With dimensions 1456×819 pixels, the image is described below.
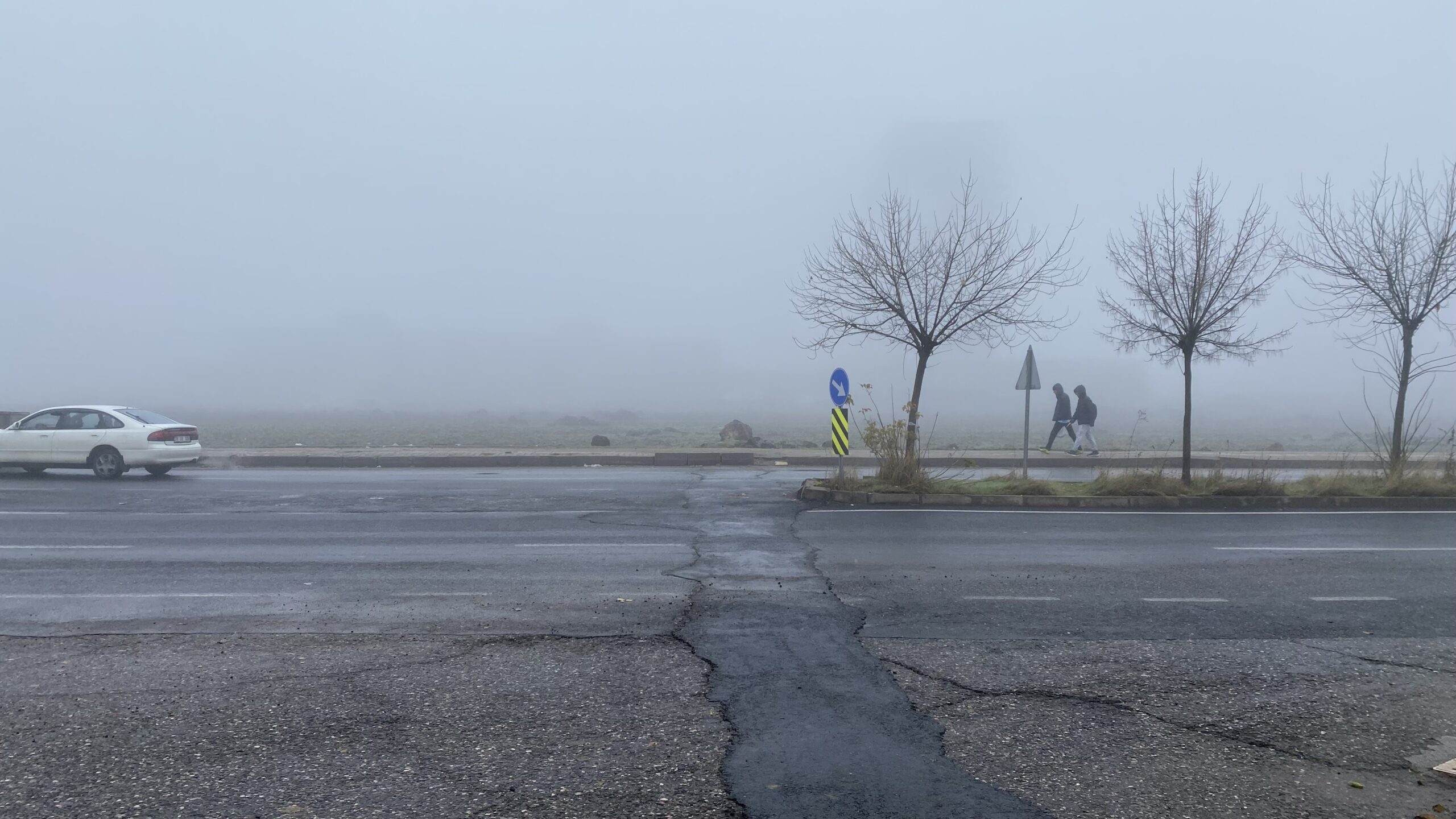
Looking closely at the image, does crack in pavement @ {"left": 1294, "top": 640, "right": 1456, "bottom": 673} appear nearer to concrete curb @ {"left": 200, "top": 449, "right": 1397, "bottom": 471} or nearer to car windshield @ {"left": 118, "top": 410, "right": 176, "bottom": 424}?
concrete curb @ {"left": 200, "top": 449, "right": 1397, "bottom": 471}

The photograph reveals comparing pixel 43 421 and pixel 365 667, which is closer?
pixel 365 667

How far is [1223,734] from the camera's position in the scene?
17.9 feet

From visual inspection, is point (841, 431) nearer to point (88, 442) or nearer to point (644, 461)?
point (644, 461)

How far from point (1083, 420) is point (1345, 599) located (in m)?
17.3

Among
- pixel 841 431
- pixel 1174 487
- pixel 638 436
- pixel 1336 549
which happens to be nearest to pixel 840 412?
pixel 841 431

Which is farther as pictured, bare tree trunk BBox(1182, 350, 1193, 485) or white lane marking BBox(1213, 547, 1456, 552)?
bare tree trunk BBox(1182, 350, 1193, 485)

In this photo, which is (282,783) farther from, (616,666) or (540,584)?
(540,584)

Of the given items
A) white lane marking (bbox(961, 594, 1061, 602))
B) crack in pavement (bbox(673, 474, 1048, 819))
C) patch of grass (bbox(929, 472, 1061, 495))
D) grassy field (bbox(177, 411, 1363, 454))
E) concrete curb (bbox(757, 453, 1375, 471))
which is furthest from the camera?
grassy field (bbox(177, 411, 1363, 454))

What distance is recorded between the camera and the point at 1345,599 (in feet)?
29.4

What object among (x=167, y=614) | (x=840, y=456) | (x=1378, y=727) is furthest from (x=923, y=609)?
(x=840, y=456)

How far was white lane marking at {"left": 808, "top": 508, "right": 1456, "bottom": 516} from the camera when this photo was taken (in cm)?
1527

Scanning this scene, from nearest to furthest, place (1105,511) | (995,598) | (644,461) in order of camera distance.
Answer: (995,598) → (1105,511) → (644,461)

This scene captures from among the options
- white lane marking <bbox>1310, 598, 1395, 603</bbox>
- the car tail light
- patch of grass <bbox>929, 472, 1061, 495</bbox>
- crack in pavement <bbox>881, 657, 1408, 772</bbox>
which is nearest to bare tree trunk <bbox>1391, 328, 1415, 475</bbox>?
patch of grass <bbox>929, 472, 1061, 495</bbox>

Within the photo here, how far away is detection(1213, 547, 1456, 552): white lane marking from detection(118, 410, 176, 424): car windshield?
19417mm
